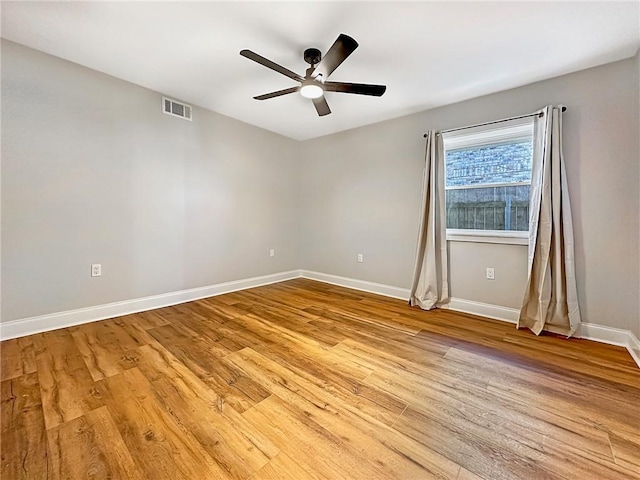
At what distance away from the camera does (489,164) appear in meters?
3.00

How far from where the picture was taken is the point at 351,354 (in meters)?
2.09

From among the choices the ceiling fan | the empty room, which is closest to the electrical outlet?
the empty room

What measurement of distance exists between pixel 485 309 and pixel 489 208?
1.13m

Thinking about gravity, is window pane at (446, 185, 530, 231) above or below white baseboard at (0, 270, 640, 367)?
above

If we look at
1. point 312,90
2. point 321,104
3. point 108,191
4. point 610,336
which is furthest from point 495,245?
point 108,191

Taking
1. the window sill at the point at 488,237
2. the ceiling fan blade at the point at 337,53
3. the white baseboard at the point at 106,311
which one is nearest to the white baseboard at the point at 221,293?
the white baseboard at the point at 106,311

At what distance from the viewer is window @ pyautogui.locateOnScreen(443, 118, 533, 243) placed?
2.79 meters

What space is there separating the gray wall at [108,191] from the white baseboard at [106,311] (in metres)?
0.07

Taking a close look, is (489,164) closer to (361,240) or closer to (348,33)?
(361,240)

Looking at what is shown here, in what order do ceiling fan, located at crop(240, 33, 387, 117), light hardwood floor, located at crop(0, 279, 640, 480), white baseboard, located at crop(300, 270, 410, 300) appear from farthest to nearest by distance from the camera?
1. white baseboard, located at crop(300, 270, 410, 300)
2. ceiling fan, located at crop(240, 33, 387, 117)
3. light hardwood floor, located at crop(0, 279, 640, 480)

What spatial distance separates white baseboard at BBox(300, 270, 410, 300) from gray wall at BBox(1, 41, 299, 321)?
119cm

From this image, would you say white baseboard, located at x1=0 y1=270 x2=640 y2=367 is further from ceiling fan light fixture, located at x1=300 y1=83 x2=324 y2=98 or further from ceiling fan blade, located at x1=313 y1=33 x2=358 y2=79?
ceiling fan blade, located at x1=313 y1=33 x2=358 y2=79

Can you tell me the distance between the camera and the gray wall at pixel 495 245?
2.27 m

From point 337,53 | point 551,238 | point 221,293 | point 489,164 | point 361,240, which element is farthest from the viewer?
point 361,240
